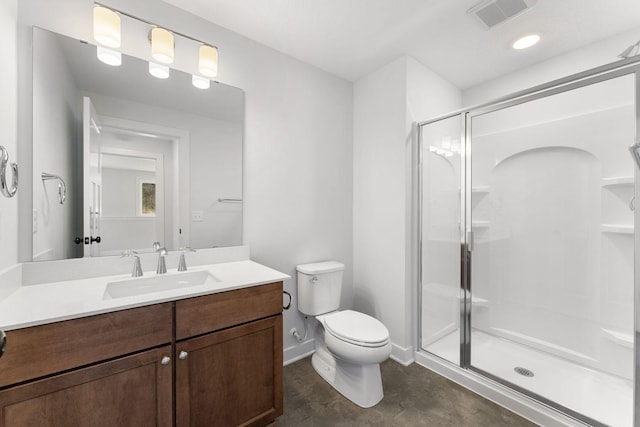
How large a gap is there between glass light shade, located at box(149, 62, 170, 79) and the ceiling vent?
184 centimetres

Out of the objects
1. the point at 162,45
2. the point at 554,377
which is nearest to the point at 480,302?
the point at 554,377

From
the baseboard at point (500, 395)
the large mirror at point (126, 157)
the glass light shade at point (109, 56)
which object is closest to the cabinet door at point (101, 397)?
the large mirror at point (126, 157)

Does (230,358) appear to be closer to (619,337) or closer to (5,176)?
(5,176)

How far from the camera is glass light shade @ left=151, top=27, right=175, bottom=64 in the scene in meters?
1.54

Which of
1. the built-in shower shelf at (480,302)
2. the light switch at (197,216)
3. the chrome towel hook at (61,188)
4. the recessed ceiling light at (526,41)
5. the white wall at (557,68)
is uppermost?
the recessed ceiling light at (526,41)

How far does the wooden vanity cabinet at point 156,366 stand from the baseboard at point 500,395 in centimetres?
124

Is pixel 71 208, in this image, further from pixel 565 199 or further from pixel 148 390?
pixel 565 199

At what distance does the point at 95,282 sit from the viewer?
4.46 feet

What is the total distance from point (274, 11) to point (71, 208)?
5.21ft

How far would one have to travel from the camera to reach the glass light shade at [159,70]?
5.26ft

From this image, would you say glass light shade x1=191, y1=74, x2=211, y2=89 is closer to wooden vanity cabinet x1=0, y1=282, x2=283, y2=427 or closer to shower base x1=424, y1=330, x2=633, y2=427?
wooden vanity cabinet x1=0, y1=282, x2=283, y2=427

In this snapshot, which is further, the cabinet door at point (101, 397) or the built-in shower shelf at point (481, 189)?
the built-in shower shelf at point (481, 189)

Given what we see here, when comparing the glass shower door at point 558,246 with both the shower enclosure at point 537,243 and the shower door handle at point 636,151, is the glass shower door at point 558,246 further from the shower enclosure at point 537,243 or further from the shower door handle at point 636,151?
the shower door handle at point 636,151

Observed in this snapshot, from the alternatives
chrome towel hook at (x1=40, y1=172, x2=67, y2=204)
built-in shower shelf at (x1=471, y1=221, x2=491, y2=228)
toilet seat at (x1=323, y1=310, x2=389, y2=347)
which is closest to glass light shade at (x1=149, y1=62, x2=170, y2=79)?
chrome towel hook at (x1=40, y1=172, x2=67, y2=204)
